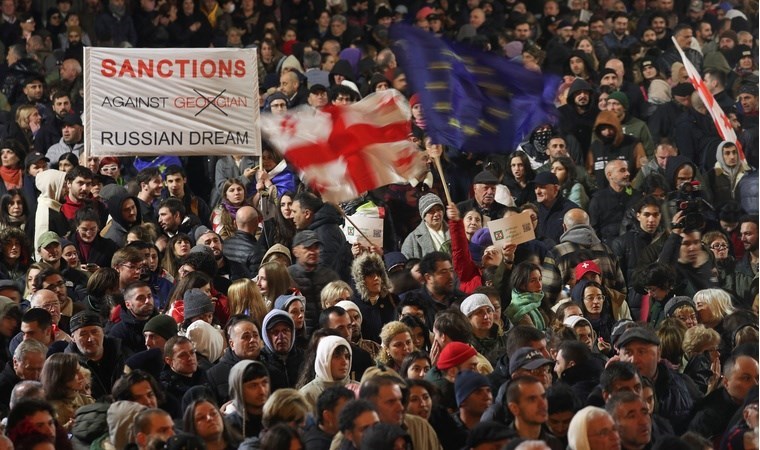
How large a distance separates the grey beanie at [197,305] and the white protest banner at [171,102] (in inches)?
146

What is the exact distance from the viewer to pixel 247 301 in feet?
39.5

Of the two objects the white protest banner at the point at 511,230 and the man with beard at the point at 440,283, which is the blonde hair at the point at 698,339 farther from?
Result: the white protest banner at the point at 511,230

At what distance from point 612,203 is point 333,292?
433 centimetres

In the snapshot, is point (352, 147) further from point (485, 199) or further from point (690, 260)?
point (690, 260)

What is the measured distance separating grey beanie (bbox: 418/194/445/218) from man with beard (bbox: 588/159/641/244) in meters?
1.78

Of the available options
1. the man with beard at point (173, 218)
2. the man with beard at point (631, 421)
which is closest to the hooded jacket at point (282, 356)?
the man with beard at point (631, 421)

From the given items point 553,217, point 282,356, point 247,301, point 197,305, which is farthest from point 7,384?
point 553,217

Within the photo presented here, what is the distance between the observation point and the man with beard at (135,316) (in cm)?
1158

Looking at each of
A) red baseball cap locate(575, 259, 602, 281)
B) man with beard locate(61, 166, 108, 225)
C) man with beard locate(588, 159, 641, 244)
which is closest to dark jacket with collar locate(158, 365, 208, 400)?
red baseball cap locate(575, 259, 602, 281)

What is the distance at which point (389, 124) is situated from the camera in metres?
13.3

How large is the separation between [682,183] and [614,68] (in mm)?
4042

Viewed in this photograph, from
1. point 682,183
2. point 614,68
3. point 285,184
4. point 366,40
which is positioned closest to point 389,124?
point 285,184

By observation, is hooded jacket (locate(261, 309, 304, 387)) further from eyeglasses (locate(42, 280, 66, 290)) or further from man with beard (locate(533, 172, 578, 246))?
man with beard (locate(533, 172, 578, 246))

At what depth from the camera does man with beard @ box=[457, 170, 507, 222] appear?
1486cm
